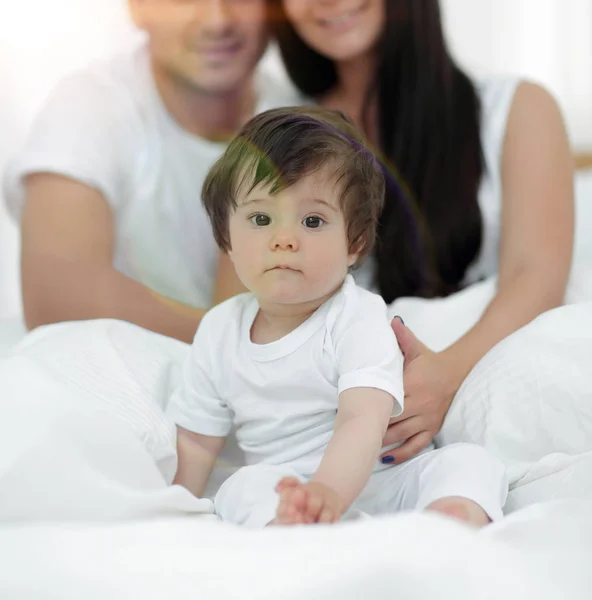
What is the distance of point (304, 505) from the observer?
64 centimetres

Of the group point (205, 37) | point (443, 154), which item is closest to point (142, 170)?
point (205, 37)

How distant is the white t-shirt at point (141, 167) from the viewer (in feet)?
4.83

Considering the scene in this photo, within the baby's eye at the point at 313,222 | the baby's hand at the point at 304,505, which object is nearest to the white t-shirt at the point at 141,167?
the baby's eye at the point at 313,222

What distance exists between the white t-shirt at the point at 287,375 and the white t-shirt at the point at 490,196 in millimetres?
582

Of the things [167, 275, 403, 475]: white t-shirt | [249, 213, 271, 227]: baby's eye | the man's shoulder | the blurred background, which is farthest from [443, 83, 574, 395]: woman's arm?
the blurred background

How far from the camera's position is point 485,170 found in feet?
4.84

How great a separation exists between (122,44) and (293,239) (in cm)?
150

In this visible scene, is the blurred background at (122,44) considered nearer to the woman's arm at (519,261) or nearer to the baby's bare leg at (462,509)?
the woman's arm at (519,261)

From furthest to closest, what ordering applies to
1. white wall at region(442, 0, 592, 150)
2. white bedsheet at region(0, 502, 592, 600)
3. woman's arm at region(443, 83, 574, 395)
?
white wall at region(442, 0, 592, 150), woman's arm at region(443, 83, 574, 395), white bedsheet at region(0, 502, 592, 600)

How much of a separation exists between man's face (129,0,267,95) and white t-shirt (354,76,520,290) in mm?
479

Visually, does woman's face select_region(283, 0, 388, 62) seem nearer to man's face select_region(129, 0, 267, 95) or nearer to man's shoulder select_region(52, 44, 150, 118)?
man's face select_region(129, 0, 267, 95)

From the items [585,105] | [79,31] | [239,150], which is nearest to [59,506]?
[239,150]

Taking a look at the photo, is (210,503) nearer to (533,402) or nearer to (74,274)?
(533,402)

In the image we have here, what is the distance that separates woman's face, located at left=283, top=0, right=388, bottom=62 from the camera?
58.1 inches
